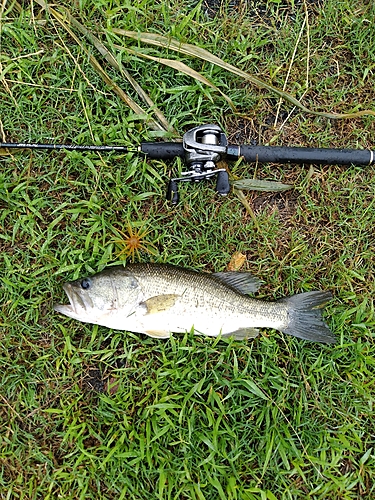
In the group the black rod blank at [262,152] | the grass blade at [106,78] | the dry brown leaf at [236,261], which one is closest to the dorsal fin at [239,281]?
the dry brown leaf at [236,261]

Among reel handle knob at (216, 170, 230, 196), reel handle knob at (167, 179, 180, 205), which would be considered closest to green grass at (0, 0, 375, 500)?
reel handle knob at (167, 179, 180, 205)

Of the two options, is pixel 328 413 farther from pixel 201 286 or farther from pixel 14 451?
pixel 14 451

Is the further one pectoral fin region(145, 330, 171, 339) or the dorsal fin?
the dorsal fin

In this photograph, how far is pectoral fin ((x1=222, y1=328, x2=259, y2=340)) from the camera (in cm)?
345

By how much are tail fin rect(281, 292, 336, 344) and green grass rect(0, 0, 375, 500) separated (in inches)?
5.6

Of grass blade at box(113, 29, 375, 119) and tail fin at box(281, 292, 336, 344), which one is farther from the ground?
grass blade at box(113, 29, 375, 119)

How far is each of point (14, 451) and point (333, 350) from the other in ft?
8.69

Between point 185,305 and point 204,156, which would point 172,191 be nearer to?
point 204,156

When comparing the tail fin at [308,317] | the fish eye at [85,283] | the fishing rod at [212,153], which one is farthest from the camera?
the tail fin at [308,317]

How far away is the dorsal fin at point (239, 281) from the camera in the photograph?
3527 mm

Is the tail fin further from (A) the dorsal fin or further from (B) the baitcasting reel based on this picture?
(B) the baitcasting reel

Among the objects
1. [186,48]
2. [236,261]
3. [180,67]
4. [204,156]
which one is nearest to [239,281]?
[236,261]

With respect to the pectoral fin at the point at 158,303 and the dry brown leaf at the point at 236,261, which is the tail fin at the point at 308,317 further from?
the pectoral fin at the point at 158,303

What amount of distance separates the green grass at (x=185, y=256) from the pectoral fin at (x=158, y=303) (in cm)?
33
